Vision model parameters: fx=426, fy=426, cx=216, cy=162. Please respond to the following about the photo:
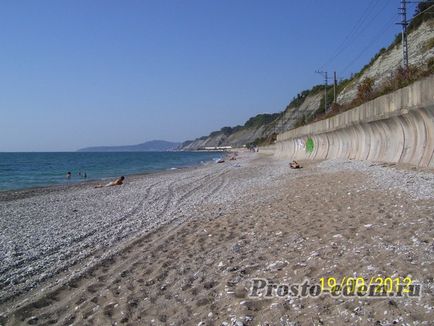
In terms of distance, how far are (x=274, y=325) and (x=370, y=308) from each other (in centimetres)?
98

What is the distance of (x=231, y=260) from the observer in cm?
712

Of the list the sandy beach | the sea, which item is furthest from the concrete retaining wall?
the sea

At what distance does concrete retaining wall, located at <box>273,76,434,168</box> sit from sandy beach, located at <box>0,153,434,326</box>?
1.87 m

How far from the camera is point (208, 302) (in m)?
5.49

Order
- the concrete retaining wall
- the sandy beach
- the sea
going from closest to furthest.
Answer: the sandy beach → the concrete retaining wall → the sea

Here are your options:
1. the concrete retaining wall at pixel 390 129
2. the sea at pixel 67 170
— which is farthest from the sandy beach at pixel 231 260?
the sea at pixel 67 170

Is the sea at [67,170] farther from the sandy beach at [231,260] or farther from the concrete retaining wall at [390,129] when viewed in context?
the sandy beach at [231,260]

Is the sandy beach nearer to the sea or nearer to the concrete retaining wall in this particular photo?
the concrete retaining wall

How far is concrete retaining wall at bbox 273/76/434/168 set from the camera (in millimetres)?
13594

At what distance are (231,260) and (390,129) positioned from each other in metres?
12.5

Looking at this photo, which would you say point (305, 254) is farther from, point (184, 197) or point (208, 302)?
point (184, 197)

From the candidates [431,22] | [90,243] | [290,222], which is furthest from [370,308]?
[431,22]

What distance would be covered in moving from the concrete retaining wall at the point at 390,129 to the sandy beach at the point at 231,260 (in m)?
1.87

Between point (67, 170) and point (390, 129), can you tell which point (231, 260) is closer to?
point (390, 129)
